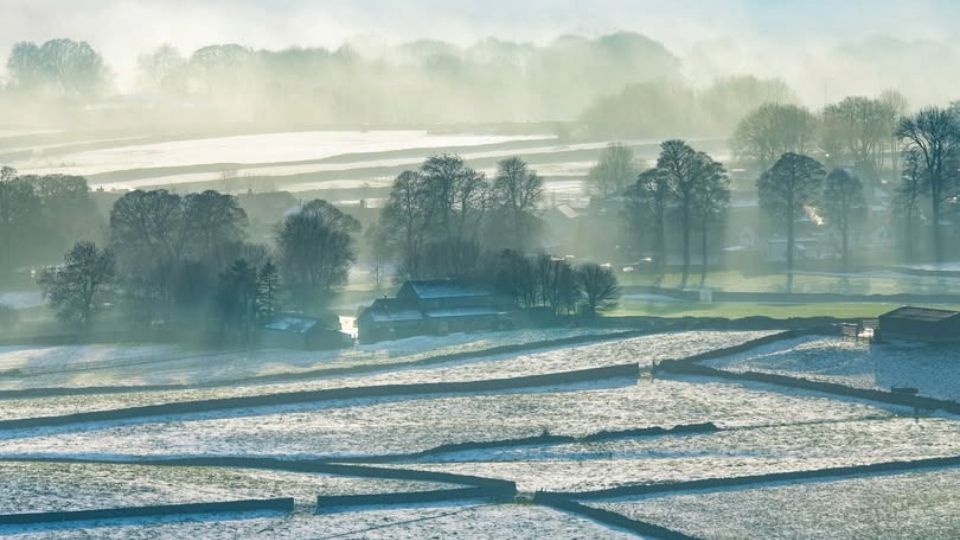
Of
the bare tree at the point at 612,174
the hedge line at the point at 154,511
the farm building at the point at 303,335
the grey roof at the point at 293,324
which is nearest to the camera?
the hedge line at the point at 154,511

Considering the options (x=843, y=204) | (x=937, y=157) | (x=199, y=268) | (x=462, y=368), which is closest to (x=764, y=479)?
(x=462, y=368)

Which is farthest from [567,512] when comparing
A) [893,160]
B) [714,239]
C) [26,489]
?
[893,160]

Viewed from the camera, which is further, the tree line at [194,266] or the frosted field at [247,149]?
the frosted field at [247,149]

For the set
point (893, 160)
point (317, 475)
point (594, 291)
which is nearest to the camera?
point (317, 475)

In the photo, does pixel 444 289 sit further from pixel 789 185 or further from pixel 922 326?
pixel 789 185

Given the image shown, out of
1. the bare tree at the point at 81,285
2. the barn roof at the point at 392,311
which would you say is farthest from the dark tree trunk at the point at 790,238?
the bare tree at the point at 81,285

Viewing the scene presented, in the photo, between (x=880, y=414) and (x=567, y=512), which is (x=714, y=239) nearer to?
(x=880, y=414)

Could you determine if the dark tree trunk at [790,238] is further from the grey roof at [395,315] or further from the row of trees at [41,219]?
the row of trees at [41,219]
